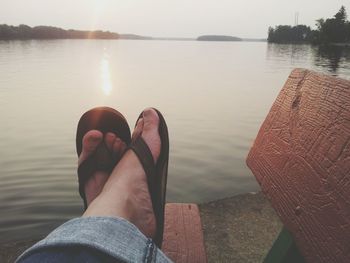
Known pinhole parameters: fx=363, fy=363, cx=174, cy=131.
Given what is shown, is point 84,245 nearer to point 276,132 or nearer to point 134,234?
point 134,234

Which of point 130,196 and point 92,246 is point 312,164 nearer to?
point 92,246

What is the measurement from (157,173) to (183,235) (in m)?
0.43

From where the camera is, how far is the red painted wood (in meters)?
1.51

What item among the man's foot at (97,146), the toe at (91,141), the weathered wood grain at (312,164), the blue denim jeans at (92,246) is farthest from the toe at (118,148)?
the blue denim jeans at (92,246)

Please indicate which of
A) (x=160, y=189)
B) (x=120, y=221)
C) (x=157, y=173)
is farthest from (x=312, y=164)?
(x=157, y=173)

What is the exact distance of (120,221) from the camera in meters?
1.04

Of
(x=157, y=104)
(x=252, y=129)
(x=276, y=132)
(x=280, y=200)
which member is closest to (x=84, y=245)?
(x=280, y=200)

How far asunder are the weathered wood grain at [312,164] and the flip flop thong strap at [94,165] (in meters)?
1.16

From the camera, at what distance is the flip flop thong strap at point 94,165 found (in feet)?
7.10

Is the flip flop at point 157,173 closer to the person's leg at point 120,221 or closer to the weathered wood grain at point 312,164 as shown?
the person's leg at point 120,221

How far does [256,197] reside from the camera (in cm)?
408

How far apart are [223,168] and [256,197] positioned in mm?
2157

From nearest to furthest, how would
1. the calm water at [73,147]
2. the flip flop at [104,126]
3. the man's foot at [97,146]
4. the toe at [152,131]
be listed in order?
the man's foot at [97,146] → the toe at [152,131] → the flip flop at [104,126] → the calm water at [73,147]

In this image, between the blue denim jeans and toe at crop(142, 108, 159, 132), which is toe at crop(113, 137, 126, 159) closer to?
toe at crop(142, 108, 159, 132)
